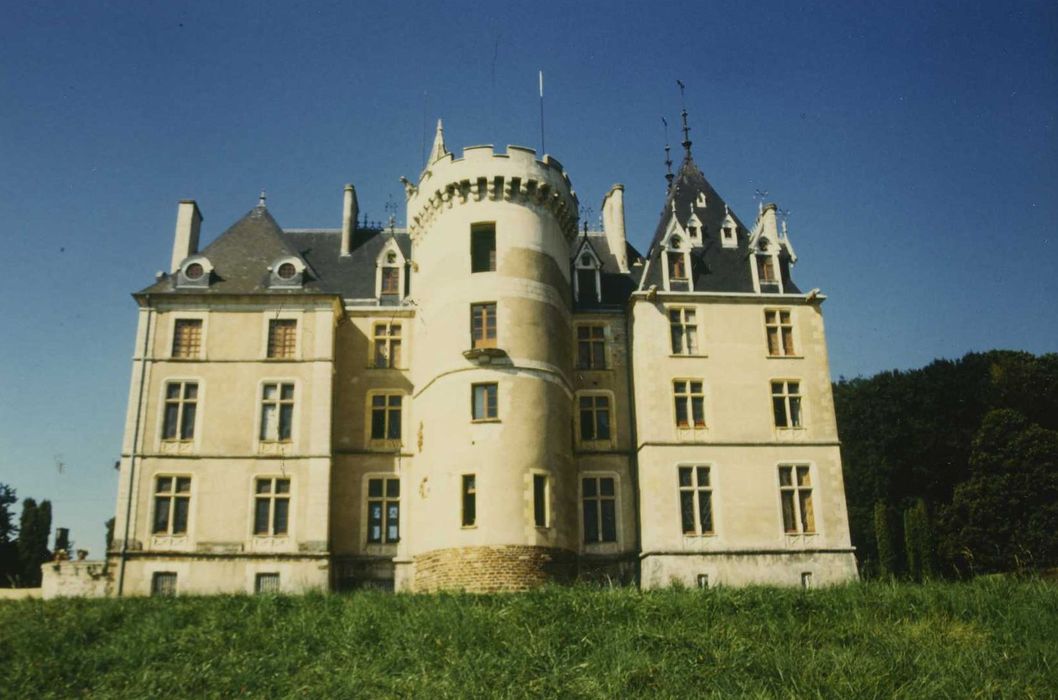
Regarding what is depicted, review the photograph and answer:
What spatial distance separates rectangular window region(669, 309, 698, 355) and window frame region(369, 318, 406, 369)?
29.0 ft

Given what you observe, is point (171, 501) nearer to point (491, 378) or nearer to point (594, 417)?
point (491, 378)

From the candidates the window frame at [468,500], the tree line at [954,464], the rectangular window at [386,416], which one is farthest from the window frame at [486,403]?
the tree line at [954,464]

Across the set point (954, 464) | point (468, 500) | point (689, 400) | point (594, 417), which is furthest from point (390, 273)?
point (954, 464)

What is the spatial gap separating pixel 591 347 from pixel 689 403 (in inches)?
148

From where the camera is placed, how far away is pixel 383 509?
28.9 meters

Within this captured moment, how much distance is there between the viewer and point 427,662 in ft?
55.5

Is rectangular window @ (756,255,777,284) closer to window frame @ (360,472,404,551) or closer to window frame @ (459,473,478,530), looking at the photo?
window frame @ (459,473,478,530)

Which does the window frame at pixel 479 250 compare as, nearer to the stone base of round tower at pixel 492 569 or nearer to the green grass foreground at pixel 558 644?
the stone base of round tower at pixel 492 569

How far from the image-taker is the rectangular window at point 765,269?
31.9 meters

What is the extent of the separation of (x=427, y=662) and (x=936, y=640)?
9248mm

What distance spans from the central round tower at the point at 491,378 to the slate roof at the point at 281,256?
2903mm

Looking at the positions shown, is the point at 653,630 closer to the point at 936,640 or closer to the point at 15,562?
the point at 936,640

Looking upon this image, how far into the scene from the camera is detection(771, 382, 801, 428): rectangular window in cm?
3019

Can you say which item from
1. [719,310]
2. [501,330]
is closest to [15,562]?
[501,330]
